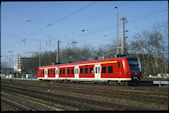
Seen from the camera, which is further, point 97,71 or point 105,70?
point 97,71

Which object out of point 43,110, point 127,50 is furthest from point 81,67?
point 127,50

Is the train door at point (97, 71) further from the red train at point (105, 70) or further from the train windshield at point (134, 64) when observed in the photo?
the train windshield at point (134, 64)

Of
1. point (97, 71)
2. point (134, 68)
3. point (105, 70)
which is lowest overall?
point (97, 71)

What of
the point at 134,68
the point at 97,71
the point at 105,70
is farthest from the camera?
the point at 97,71

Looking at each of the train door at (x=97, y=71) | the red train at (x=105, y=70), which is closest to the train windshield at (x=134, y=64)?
the red train at (x=105, y=70)

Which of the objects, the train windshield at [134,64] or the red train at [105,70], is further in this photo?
the train windshield at [134,64]

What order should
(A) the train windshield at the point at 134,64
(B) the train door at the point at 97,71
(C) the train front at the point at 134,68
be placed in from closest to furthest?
1. (C) the train front at the point at 134,68
2. (A) the train windshield at the point at 134,64
3. (B) the train door at the point at 97,71

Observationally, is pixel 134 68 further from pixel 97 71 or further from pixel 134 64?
pixel 97 71

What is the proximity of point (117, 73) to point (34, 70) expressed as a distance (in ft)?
214

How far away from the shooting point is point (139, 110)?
9.61 meters

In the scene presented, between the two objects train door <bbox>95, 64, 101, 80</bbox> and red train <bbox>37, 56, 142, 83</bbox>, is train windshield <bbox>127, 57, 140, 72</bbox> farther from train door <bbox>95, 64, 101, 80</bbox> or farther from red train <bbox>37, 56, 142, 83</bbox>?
train door <bbox>95, 64, 101, 80</bbox>

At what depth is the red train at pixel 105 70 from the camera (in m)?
21.5

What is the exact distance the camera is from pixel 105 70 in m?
24.0

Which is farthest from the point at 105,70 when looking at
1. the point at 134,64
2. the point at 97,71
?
the point at 134,64
